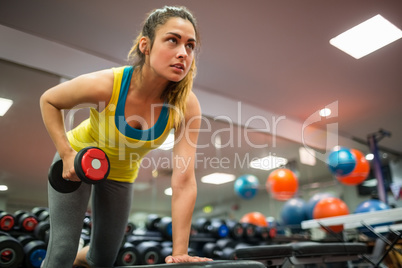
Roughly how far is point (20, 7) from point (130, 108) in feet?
7.90

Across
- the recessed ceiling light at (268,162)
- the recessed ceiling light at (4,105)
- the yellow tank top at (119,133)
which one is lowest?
the yellow tank top at (119,133)

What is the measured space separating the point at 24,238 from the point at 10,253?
1.11 ft

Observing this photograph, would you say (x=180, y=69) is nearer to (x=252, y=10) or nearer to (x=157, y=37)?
(x=157, y=37)

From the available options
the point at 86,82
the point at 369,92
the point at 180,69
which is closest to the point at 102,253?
the point at 86,82

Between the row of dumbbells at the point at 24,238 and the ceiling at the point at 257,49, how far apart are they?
0.88 ft

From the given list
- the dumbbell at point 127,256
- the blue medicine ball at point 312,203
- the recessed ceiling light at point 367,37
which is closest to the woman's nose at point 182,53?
the dumbbell at point 127,256

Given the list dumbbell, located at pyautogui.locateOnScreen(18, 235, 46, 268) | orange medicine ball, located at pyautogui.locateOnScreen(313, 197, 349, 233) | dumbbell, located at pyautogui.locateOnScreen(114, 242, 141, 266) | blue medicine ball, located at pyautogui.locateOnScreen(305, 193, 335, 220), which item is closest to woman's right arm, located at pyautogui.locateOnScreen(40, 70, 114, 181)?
dumbbell, located at pyautogui.locateOnScreen(18, 235, 46, 268)

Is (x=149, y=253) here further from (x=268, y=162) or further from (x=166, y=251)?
(x=268, y=162)

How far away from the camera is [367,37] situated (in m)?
3.49

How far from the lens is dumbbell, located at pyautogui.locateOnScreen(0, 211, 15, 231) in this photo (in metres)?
2.88

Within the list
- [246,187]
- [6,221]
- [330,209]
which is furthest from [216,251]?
[6,221]

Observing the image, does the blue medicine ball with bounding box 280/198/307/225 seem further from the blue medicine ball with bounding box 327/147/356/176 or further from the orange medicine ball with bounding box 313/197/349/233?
the blue medicine ball with bounding box 327/147/356/176

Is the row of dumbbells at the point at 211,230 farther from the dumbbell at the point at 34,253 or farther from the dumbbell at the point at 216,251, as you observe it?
the dumbbell at the point at 34,253

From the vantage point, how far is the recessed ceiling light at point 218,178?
643 cm
